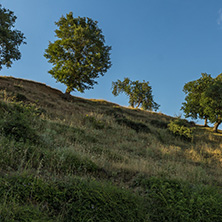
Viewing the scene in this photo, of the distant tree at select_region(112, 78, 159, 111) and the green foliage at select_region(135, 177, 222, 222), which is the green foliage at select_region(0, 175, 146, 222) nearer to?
the green foliage at select_region(135, 177, 222, 222)

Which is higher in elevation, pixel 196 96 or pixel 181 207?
pixel 196 96

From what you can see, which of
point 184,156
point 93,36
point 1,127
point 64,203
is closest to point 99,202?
point 64,203

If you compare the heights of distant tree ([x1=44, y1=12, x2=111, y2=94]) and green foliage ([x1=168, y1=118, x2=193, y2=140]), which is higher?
distant tree ([x1=44, y1=12, x2=111, y2=94])

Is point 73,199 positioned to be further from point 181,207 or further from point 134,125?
point 134,125

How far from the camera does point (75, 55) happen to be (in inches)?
1207

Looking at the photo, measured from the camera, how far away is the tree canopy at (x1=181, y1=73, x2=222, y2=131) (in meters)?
28.5

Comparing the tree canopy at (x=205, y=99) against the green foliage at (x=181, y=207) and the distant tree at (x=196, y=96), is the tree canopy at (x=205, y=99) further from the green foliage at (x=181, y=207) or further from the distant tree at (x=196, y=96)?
the green foliage at (x=181, y=207)

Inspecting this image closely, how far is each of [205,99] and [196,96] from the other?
7729 millimetres

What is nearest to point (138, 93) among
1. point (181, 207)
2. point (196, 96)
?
point (196, 96)

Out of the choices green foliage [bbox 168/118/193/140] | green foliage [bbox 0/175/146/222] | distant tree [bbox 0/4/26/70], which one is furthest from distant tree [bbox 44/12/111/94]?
green foliage [bbox 0/175/146/222]

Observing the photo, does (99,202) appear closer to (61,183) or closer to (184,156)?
(61,183)

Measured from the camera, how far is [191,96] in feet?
120

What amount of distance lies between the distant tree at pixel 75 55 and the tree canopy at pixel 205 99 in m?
19.0

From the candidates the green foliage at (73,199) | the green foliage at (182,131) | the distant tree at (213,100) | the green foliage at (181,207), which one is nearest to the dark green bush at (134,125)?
the green foliage at (182,131)
